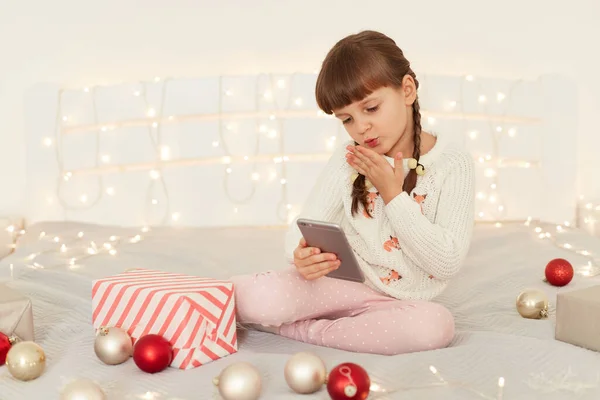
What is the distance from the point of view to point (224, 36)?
2555mm

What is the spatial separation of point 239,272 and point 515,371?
2.82 ft

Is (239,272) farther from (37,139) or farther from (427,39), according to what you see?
(427,39)

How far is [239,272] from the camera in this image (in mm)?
1752

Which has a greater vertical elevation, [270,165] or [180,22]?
[180,22]

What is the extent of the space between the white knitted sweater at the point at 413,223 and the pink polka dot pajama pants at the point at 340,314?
6 cm

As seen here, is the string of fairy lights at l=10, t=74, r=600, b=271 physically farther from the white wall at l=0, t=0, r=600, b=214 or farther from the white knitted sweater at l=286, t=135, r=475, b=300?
the white knitted sweater at l=286, t=135, r=475, b=300

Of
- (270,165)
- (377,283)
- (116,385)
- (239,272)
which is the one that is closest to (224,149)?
(270,165)

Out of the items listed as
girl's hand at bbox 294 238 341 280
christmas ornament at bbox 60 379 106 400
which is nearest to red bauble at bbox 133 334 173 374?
christmas ornament at bbox 60 379 106 400

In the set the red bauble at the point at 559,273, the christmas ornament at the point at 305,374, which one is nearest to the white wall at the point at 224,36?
the red bauble at the point at 559,273

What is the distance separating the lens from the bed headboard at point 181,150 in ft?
7.96

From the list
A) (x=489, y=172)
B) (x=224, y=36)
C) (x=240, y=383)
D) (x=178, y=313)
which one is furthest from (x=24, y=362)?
(x=489, y=172)

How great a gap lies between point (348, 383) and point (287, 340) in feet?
1.25

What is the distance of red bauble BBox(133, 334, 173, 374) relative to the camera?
3.56 feet

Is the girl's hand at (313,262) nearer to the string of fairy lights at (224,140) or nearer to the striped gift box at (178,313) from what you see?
the striped gift box at (178,313)
